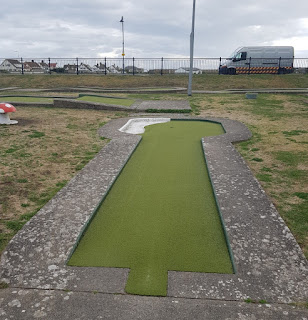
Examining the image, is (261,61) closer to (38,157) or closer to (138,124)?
(138,124)

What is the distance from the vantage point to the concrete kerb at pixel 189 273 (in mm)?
2654

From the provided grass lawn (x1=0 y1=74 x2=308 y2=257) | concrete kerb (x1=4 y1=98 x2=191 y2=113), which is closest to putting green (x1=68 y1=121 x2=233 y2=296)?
grass lawn (x1=0 y1=74 x2=308 y2=257)

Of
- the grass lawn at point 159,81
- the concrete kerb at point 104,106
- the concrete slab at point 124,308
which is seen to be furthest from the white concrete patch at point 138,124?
the grass lawn at point 159,81

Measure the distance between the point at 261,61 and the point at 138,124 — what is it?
22.7 meters

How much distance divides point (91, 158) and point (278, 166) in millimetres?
3792

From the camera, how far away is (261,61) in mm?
28500

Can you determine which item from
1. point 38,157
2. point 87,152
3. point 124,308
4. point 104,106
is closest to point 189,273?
point 124,308

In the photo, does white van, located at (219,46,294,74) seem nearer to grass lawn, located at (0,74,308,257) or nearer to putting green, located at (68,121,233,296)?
grass lawn, located at (0,74,308,257)

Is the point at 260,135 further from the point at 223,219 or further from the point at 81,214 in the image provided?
the point at 81,214

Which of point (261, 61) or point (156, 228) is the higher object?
point (261, 61)

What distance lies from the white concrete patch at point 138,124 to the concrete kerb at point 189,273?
4.47 metres

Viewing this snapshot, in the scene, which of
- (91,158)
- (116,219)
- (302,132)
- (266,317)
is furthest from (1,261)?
(302,132)

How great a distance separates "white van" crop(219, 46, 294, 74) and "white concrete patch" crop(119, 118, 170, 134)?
20081 millimetres

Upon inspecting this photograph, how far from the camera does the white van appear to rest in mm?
28266
